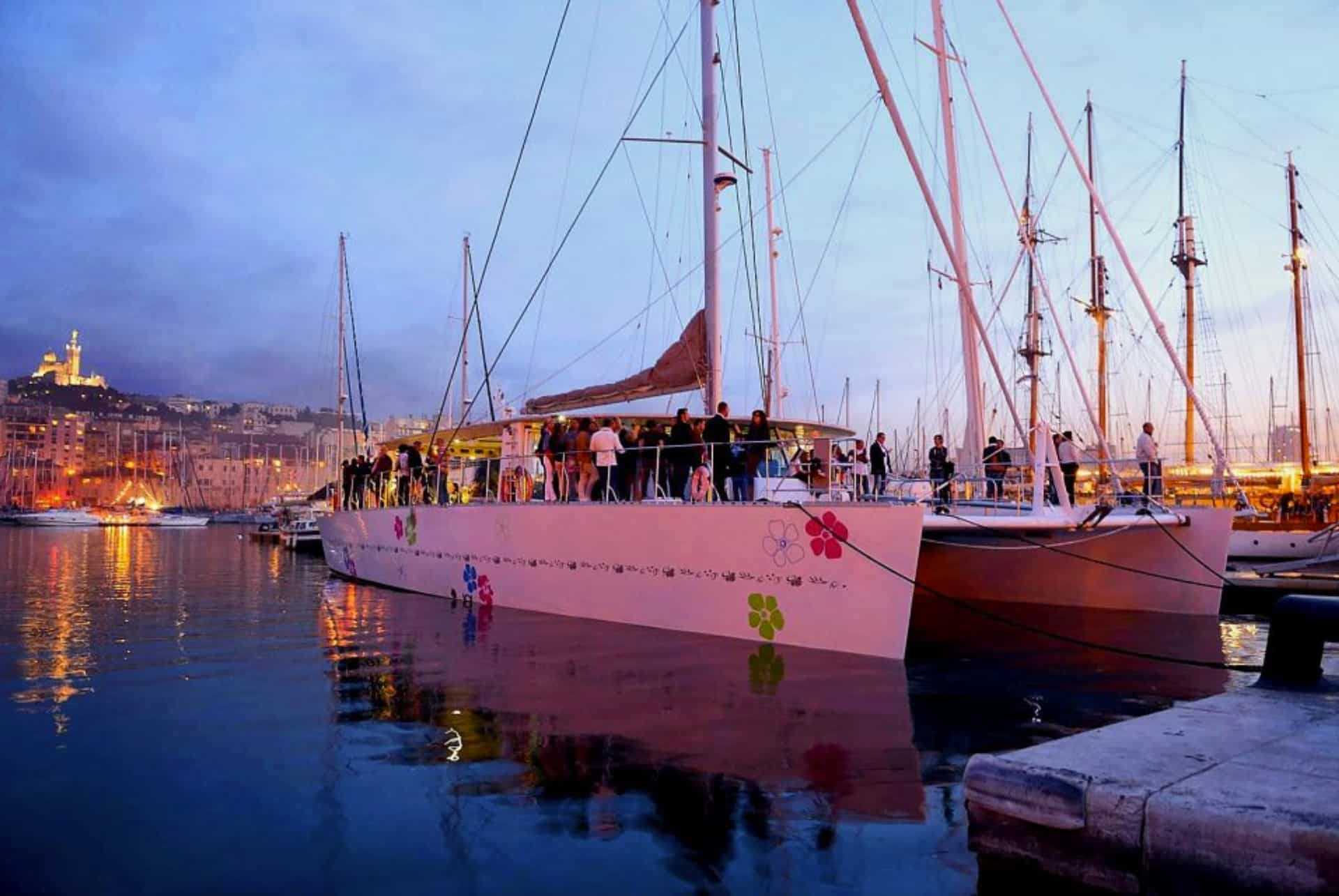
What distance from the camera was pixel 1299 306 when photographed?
33.3 metres

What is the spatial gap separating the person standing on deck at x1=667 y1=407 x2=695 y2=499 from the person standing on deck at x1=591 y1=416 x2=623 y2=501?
811 millimetres

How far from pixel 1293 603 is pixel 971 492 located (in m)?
10.2

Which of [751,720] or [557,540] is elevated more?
[557,540]

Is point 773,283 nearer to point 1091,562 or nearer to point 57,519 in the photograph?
point 1091,562

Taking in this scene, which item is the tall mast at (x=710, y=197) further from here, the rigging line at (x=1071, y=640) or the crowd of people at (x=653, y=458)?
the rigging line at (x=1071, y=640)

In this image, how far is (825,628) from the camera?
11477 millimetres

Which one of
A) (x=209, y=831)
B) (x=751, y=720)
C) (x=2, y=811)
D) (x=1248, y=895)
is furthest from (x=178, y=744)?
(x=1248, y=895)

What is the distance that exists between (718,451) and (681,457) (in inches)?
40.0

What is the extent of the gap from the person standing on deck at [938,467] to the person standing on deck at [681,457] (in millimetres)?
3842

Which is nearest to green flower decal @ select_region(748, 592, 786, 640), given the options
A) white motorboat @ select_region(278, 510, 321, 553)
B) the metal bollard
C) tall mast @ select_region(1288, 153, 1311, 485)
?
the metal bollard

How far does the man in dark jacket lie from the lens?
1286 centimetres

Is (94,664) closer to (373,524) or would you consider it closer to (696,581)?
(696,581)

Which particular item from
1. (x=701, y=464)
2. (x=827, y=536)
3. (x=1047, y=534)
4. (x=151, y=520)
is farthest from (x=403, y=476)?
(x=151, y=520)

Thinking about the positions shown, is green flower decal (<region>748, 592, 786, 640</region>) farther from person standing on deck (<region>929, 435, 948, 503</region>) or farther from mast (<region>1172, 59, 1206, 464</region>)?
mast (<region>1172, 59, 1206, 464</region>)
